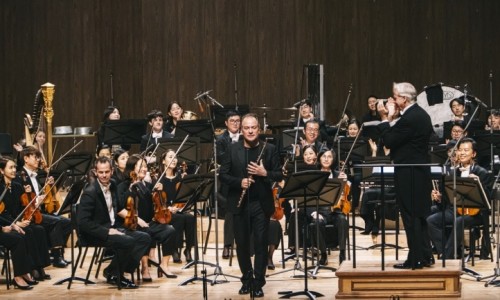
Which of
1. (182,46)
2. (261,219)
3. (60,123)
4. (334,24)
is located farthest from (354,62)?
(261,219)

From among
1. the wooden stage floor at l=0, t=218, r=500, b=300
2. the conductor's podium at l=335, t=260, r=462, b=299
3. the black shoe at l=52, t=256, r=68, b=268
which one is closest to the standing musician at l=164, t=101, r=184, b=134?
the black shoe at l=52, t=256, r=68, b=268

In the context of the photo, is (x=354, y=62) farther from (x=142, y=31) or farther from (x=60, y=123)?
(x=60, y=123)

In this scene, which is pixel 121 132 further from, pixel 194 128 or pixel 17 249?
pixel 17 249

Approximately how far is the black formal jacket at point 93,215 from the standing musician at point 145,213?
0.81 feet

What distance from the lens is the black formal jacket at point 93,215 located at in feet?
29.1

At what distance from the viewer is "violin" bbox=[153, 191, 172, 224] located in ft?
31.5

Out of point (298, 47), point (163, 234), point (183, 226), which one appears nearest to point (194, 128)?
point (183, 226)

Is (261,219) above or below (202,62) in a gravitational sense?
below

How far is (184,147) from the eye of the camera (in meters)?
10.9

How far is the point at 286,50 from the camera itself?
53.2ft

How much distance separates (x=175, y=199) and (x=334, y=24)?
7.68 m

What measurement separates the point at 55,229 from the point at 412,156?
3939mm

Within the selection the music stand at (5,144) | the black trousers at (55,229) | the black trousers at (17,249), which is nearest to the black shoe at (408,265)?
the black trousers at (17,249)

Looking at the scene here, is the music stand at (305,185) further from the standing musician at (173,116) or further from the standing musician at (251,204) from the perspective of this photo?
the standing musician at (173,116)
